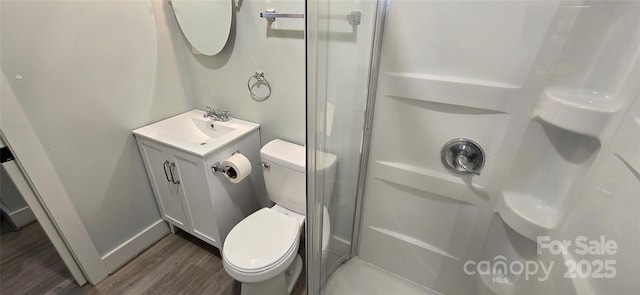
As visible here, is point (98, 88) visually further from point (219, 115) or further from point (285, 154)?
point (285, 154)

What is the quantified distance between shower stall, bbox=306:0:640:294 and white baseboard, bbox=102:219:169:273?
4.09 ft

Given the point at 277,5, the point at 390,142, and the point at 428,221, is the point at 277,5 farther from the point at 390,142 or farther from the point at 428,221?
the point at 428,221

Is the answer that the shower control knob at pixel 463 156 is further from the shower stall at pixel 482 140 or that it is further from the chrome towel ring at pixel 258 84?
the chrome towel ring at pixel 258 84

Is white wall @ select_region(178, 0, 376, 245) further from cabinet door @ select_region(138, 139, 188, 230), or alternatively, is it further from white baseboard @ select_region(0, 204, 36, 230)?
white baseboard @ select_region(0, 204, 36, 230)

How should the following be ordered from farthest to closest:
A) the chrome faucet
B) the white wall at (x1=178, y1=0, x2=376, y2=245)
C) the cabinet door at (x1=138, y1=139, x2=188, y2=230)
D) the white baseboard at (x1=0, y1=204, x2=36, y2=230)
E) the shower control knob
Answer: the white baseboard at (x1=0, y1=204, x2=36, y2=230), the chrome faucet, the cabinet door at (x1=138, y1=139, x2=188, y2=230), the shower control knob, the white wall at (x1=178, y1=0, x2=376, y2=245)

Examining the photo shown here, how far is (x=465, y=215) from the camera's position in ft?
3.97

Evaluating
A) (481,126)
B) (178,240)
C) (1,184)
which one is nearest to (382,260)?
(481,126)

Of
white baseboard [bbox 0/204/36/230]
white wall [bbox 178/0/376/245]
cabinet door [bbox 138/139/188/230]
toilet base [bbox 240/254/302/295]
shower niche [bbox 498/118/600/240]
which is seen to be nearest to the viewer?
shower niche [bbox 498/118/600/240]

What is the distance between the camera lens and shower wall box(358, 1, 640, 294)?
760 mm

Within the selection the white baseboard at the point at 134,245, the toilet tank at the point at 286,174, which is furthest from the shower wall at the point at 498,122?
the white baseboard at the point at 134,245

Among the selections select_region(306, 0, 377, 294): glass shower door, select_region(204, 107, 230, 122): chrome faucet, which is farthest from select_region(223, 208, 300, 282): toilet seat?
select_region(204, 107, 230, 122): chrome faucet

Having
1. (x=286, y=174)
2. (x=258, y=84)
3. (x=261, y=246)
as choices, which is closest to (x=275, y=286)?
(x=261, y=246)

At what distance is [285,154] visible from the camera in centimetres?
139

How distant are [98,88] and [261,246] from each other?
3.76ft
